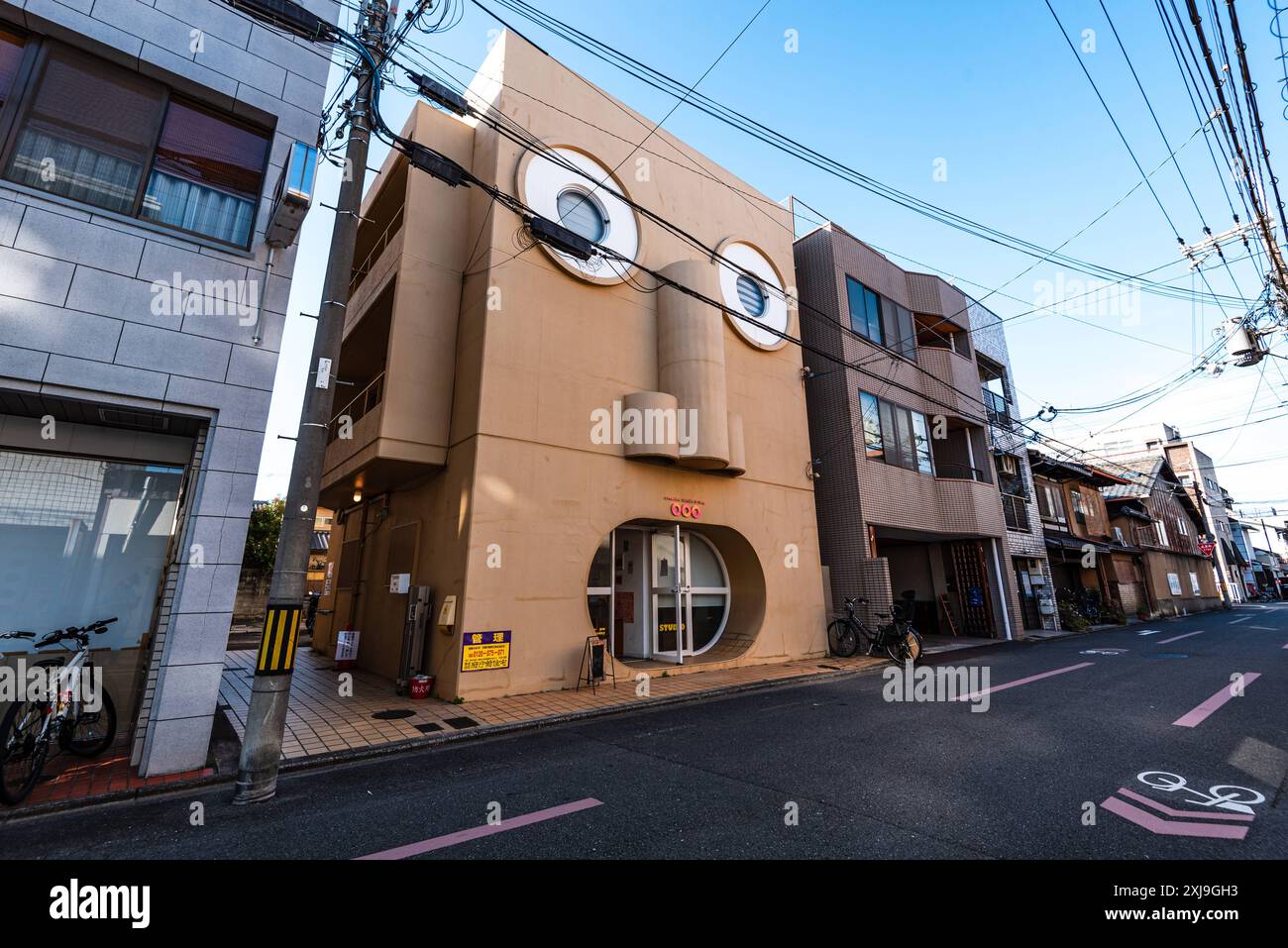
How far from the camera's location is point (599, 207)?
33.3 ft

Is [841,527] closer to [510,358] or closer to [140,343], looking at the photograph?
[510,358]

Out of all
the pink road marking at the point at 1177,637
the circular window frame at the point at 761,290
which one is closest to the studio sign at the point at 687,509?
the circular window frame at the point at 761,290

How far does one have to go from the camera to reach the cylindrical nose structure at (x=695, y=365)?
9.98m

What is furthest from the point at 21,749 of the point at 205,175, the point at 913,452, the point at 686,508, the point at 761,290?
the point at 913,452

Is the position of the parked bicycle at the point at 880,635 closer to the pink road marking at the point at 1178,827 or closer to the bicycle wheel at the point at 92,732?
the pink road marking at the point at 1178,827

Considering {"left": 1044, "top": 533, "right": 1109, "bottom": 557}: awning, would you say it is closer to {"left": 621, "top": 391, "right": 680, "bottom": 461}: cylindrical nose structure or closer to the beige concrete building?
the beige concrete building

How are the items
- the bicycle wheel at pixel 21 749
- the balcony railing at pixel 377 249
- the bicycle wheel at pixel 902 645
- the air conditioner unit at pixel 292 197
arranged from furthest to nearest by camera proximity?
the balcony railing at pixel 377 249
the bicycle wheel at pixel 902 645
the air conditioner unit at pixel 292 197
the bicycle wheel at pixel 21 749

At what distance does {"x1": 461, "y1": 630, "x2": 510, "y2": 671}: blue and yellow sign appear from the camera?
737 cm

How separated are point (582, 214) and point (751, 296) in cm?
476

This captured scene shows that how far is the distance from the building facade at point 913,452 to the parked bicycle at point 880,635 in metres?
0.41

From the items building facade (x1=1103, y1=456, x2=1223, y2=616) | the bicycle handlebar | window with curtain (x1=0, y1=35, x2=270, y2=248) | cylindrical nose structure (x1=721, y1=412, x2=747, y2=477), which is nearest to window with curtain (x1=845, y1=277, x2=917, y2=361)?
cylindrical nose structure (x1=721, y1=412, x2=747, y2=477)

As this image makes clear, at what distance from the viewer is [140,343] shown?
16.5 feet

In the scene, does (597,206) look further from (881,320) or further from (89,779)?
(89,779)

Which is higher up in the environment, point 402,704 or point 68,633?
point 68,633
